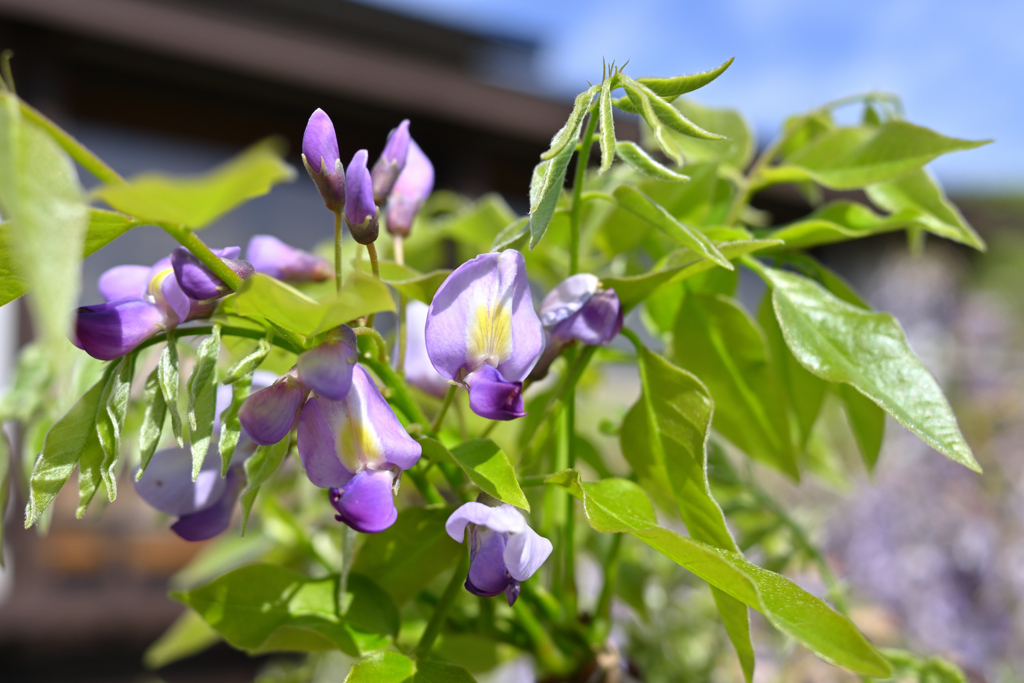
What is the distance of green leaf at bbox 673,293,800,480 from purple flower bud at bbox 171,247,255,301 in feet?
0.79

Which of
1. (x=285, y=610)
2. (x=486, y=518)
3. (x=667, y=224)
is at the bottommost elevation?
(x=285, y=610)

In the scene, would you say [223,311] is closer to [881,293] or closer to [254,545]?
[254,545]

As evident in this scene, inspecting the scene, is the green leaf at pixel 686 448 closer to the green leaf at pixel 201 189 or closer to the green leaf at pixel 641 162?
the green leaf at pixel 641 162

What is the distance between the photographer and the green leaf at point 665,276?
0.31 meters

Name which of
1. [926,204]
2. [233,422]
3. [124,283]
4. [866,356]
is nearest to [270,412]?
[233,422]

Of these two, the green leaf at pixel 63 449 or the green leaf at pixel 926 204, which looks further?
the green leaf at pixel 926 204

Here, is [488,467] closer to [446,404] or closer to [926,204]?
[446,404]

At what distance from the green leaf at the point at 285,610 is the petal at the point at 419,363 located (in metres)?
0.13

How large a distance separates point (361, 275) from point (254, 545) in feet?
1.75

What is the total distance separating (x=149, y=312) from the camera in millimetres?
278

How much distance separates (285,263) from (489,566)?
196mm

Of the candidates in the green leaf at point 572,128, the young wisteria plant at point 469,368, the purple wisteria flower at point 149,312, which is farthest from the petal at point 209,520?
the green leaf at point 572,128

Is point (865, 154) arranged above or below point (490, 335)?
above

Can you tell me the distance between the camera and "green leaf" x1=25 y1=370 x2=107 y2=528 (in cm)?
27
